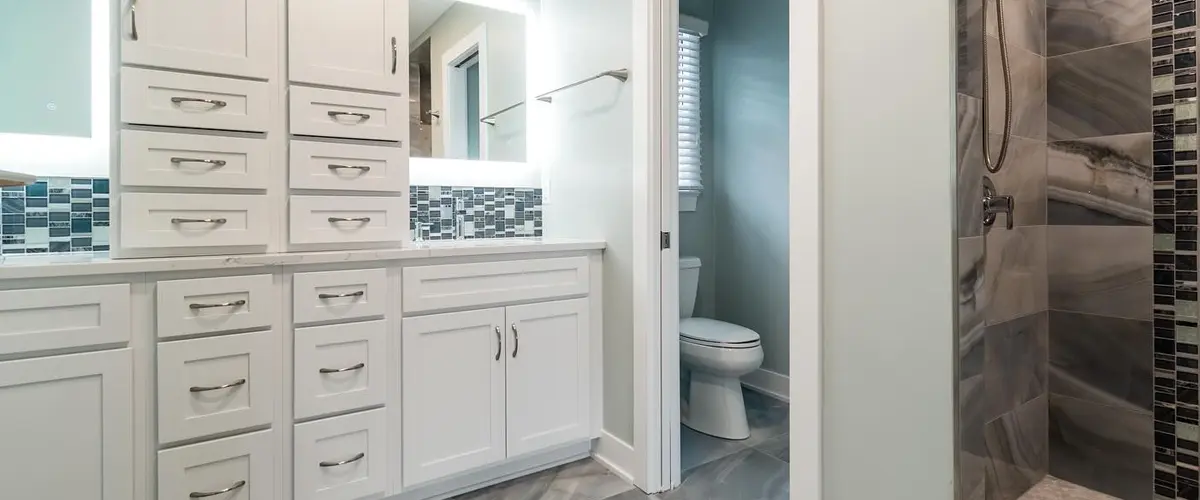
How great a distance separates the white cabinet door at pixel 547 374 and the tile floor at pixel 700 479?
4.9 inches

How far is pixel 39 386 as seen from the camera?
4.44 ft

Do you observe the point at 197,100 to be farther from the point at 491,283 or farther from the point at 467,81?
the point at 467,81

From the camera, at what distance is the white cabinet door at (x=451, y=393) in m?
1.81

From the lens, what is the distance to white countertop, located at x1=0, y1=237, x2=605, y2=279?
4.40ft

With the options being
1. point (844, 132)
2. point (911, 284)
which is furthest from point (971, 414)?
point (844, 132)

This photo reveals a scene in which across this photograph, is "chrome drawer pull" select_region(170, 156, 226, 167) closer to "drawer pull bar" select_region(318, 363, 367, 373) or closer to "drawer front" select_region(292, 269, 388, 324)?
"drawer front" select_region(292, 269, 388, 324)

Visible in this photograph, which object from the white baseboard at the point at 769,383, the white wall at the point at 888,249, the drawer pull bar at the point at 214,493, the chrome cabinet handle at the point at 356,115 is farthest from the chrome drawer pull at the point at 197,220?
the white baseboard at the point at 769,383

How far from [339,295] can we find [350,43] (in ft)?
2.54

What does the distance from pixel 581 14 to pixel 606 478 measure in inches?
69.4

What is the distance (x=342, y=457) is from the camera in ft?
5.61

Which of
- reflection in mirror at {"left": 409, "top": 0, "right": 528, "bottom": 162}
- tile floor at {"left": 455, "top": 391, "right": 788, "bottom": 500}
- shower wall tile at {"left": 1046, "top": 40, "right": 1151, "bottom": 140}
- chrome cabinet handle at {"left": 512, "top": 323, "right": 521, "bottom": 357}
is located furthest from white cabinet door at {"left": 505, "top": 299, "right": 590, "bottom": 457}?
shower wall tile at {"left": 1046, "top": 40, "right": 1151, "bottom": 140}

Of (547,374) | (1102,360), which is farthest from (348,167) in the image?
(1102,360)

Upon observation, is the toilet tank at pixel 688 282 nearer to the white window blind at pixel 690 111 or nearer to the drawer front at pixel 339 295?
the white window blind at pixel 690 111

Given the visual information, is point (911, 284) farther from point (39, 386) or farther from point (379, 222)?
point (39, 386)
